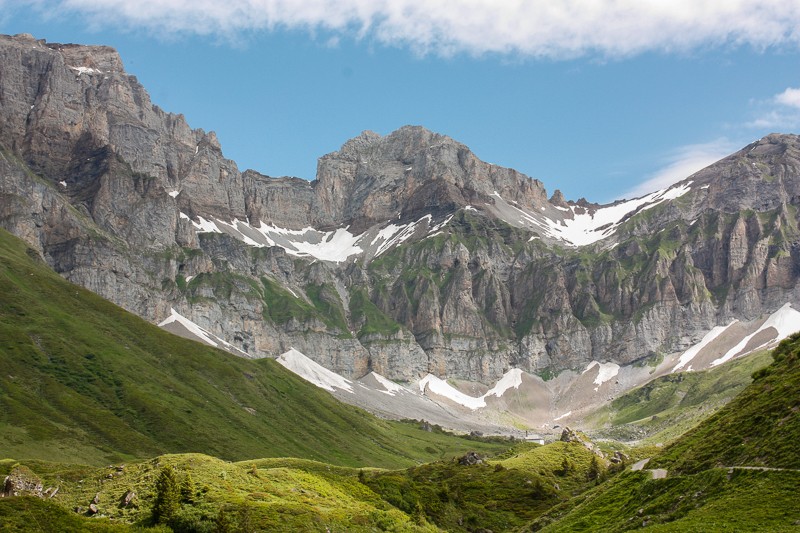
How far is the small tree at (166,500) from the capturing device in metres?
60.0

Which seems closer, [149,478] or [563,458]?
[149,478]

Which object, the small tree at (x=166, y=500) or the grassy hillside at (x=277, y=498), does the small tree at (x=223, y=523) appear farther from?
the small tree at (x=166, y=500)

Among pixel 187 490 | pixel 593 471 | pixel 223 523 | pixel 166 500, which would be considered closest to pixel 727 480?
pixel 223 523

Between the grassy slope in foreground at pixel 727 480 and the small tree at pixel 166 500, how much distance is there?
35637 millimetres

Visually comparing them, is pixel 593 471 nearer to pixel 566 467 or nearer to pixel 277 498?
pixel 566 467

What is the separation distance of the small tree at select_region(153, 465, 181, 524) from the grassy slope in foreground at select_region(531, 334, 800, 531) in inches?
1403

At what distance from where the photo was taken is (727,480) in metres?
59.7

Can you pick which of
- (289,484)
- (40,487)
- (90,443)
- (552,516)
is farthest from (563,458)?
(90,443)

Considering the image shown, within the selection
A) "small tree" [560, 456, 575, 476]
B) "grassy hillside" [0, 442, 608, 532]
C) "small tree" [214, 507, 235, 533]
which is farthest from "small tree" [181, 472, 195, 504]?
"small tree" [560, 456, 575, 476]

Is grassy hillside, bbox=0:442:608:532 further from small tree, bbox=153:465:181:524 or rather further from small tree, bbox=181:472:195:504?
small tree, bbox=153:465:181:524

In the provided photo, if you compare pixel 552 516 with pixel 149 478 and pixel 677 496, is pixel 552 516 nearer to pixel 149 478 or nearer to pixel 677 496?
pixel 677 496

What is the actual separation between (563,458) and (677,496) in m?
78.8

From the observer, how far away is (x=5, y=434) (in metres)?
178

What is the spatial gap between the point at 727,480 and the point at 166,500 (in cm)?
4360
